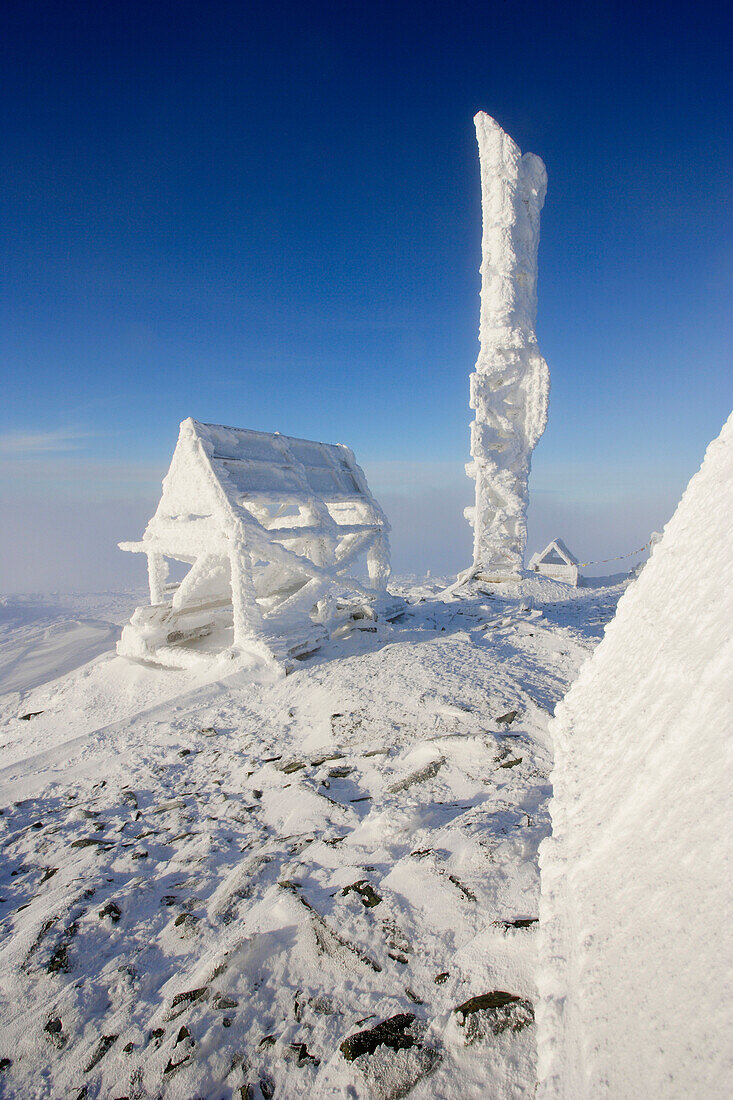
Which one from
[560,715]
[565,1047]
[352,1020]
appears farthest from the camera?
[560,715]

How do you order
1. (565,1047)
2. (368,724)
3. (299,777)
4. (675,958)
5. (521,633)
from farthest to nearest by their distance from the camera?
(521,633), (368,724), (299,777), (565,1047), (675,958)

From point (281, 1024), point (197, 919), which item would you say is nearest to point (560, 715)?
point (281, 1024)

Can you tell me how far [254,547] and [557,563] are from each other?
13.6m

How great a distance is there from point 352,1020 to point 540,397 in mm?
15941

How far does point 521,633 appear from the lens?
878 centimetres

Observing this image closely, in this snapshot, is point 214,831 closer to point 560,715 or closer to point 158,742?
point 158,742

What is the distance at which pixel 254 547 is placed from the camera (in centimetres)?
768

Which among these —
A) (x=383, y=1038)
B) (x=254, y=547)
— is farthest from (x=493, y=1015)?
(x=254, y=547)

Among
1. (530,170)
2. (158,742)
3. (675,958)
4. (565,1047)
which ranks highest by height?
(530,170)

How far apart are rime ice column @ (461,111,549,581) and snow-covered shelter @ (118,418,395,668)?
21.1ft

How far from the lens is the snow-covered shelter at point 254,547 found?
25.4 feet

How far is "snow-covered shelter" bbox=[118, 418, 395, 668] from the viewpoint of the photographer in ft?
25.4

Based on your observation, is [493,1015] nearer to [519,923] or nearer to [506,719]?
[519,923]

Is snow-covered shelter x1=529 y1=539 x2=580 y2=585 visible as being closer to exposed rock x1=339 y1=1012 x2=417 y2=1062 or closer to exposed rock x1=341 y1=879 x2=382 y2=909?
exposed rock x1=341 y1=879 x2=382 y2=909
